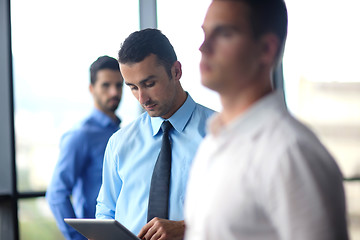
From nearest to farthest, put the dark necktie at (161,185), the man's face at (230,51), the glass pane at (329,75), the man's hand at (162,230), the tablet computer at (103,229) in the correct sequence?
the man's face at (230,51) → the tablet computer at (103,229) → the man's hand at (162,230) → the dark necktie at (161,185) → the glass pane at (329,75)

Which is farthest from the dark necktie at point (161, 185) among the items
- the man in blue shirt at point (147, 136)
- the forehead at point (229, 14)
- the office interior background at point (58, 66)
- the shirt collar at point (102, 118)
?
the office interior background at point (58, 66)

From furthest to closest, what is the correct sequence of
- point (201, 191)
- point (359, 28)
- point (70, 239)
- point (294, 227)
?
1. point (359, 28)
2. point (70, 239)
3. point (201, 191)
4. point (294, 227)

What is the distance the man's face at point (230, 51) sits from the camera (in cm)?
87

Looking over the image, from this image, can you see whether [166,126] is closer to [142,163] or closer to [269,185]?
[142,163]

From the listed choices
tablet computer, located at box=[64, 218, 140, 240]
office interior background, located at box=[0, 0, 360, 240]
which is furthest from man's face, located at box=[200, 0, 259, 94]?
office interior background, located at box=[0, 0, 360, 240]

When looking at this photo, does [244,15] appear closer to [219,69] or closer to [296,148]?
[219,69]

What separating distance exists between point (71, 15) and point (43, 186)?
1176 millimetres

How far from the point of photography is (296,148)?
78 cm

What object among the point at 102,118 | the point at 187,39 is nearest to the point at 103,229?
the point at 102,118

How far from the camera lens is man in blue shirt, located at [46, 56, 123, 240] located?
279 cm

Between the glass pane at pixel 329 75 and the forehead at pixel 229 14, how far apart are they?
3.01 meters

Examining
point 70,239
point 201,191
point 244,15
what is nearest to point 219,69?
point 244,15

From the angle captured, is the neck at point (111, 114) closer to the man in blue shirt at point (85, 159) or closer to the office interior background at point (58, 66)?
the man in blue shirt at point (85, 159)

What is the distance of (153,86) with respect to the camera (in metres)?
1.90
